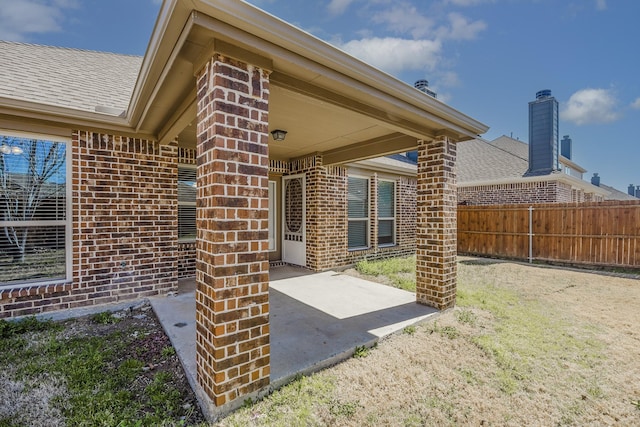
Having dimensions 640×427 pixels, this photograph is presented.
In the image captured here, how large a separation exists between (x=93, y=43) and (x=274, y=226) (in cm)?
666

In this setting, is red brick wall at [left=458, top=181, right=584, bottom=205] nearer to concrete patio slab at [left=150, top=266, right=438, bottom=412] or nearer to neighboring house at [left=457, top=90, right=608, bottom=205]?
neighboring house at [left=457, top=90, right=608, bottom=205]

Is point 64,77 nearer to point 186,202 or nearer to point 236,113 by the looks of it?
point 186,202

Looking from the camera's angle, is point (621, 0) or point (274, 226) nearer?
point (621, 0)

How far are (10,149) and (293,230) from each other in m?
5.13

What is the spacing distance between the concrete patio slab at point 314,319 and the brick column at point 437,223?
33cm

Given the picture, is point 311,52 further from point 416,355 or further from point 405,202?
point 405,202

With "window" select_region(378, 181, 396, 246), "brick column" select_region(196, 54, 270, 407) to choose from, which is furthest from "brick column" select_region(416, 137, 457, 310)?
"window" select_region(378, 181, 396, 246)

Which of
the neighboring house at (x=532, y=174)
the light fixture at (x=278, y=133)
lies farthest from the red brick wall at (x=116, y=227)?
the neighboring house at (x=532, y=174)

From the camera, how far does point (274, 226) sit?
7555 millimetres

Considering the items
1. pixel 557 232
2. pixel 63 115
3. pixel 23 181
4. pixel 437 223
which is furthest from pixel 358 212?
pixel 23 181

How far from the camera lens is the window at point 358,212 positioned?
784 centimetres

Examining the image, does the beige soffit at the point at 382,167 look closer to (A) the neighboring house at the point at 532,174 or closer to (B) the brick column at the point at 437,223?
(B) the brick column at the point at 437,223

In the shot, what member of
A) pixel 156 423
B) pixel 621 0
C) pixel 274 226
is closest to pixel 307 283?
pixel 274 226

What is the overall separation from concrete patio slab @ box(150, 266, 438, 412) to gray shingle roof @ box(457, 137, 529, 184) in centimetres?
952
